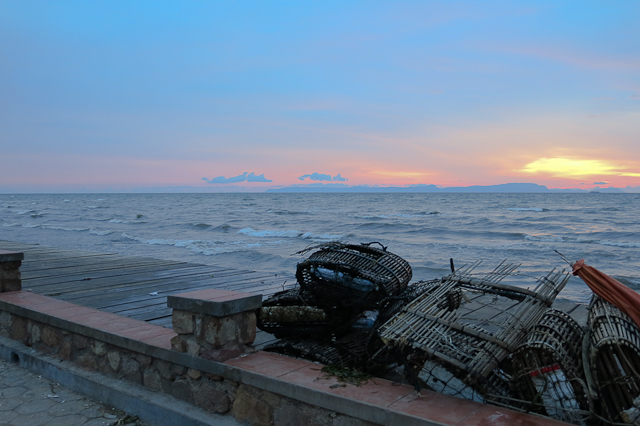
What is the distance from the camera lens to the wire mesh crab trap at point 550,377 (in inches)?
101

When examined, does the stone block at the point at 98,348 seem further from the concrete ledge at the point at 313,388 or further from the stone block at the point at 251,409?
the stone block at the point at 251,409

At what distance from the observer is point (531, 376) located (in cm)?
268

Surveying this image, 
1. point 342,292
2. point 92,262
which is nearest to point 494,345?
point 342,292

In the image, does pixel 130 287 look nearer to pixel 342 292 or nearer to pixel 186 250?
pixel 342 292

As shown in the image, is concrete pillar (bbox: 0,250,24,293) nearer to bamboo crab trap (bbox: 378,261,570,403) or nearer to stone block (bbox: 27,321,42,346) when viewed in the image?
stone block (bbox: 27,321,42,346)

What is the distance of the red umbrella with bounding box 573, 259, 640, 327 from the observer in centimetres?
266

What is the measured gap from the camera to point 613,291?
2.82 metres

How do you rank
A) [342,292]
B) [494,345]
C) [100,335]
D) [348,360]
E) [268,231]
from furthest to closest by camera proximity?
[268,231], [100,335], [342,292], [348,360], [494,345]

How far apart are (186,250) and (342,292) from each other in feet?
52.8

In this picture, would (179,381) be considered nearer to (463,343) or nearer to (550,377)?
(463,343)

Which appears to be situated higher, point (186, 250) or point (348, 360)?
point (348, 360)

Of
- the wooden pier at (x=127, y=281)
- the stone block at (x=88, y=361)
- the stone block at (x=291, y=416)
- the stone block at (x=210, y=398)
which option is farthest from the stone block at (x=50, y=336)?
the stone block at (x=291, y=416)

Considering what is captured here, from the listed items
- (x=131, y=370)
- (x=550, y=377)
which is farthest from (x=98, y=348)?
(x=550, y=377)

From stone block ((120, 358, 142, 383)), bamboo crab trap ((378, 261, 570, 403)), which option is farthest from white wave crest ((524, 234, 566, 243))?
stone block ((120, 358, 142, 383))
